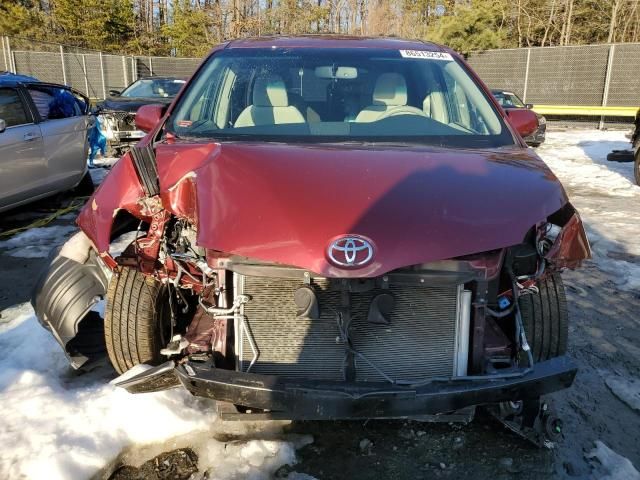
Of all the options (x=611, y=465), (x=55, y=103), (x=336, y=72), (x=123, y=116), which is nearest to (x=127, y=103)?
(x=123, y=116)

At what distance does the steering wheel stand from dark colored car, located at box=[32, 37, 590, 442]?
0.20 meters

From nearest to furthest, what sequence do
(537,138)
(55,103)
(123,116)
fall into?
(55,103) → (123,116) → (537,138)

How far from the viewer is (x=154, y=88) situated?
11797 millimetres

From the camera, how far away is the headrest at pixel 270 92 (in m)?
3.25

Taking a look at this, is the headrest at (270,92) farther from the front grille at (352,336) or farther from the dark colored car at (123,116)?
the dark colored car at (123,116)

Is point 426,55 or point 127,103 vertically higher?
point 426,55

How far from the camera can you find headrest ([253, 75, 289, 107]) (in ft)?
10.7

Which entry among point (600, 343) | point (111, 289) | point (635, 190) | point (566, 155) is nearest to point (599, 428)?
point (600, 343)

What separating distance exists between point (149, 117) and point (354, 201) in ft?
5.97

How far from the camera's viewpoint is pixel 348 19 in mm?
35406

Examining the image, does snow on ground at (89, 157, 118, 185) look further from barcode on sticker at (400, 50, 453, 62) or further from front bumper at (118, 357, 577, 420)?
front bumper at (118, 357, 577, 420)

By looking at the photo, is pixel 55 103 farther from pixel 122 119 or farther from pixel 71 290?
pixel 71 290

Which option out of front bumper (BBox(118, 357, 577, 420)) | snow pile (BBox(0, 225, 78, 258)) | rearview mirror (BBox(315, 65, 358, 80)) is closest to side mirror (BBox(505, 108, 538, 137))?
rearview mirror (BBox(315, 65, 358, 80))

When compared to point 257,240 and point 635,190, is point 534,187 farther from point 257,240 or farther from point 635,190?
point 635,190
